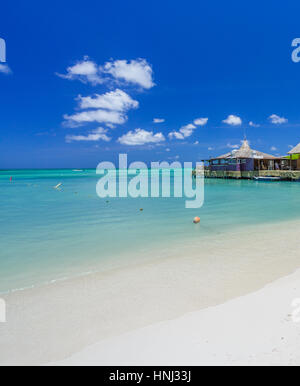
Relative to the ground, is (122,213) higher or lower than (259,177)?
lower

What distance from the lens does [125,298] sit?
4.14m

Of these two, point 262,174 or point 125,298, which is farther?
point 262,174

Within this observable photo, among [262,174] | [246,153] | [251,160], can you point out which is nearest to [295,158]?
[262,174]

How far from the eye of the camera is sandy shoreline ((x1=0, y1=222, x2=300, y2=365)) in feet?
9.96

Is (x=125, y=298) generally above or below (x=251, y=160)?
below

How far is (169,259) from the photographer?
617cm

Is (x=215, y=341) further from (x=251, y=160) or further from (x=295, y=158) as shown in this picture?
(x=295, y=158)

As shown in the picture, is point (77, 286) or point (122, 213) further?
point (122, 213)

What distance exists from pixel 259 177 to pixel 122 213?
97.9ft

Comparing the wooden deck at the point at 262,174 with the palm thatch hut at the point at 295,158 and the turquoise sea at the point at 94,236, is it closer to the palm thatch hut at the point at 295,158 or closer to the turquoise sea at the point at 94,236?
the palm thatch hut at the point at 295,158

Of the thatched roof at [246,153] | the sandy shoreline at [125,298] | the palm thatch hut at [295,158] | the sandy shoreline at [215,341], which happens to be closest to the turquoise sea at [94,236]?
the sandy shoreline at [125,298]
